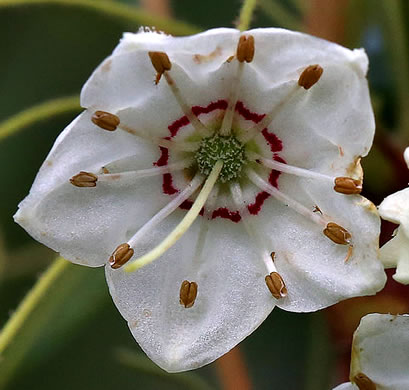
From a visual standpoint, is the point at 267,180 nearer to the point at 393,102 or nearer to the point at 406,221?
the point at 406,221

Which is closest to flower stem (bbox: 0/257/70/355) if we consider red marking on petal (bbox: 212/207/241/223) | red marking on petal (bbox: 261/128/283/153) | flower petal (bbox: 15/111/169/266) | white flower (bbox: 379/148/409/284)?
flower petal (bbox: 15/111/169/266)

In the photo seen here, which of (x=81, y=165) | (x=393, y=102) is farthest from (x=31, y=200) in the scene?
(x=393, y=102)

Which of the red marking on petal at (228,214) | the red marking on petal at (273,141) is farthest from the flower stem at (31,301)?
the red marking on petal at (273,141)

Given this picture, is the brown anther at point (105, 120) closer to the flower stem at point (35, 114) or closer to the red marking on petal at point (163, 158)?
the red marking on petal at point (163, 158)

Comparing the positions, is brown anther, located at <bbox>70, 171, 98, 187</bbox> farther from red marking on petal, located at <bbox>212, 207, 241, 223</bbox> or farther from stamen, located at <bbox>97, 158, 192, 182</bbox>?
red marking on petal, located at <bbox>212, 207, 241, 223</bbox>

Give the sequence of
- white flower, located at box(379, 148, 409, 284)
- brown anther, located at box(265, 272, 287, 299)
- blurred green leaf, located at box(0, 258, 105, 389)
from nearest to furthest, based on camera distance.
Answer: white flower, located at box(379, 148, 409, 284), brown anther, located at box(265, 272, 287, 299), blurred green leaf, located at box(0, 258, 105, 389)

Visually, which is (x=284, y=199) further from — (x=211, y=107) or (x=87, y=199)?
(x=87, y=199)

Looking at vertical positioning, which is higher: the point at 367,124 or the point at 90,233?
the point at 367,124
